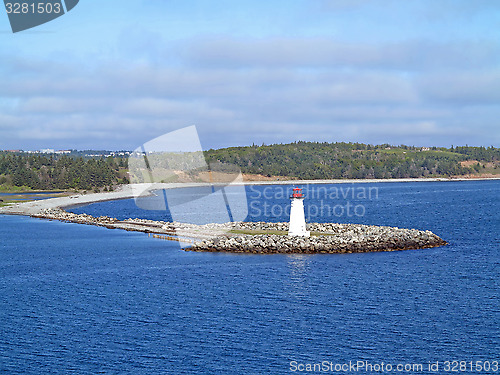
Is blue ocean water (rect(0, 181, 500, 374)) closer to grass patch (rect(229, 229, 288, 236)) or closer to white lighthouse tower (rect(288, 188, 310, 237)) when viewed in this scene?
white lighthouse tower (rect(288, 188, 310, 237))

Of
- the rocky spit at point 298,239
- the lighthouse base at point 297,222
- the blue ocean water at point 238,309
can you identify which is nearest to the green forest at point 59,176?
the rocky spit at point 298,239

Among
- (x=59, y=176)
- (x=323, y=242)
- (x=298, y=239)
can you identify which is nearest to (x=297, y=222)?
(x=298, y=239)

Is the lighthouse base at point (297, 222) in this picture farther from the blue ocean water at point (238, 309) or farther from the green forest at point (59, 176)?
the green forest at point (59, 176)

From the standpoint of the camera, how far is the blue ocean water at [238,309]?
26281 millimetres

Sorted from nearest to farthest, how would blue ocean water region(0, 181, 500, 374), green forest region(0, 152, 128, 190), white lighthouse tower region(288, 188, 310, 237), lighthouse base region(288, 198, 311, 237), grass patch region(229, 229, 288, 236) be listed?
blue ocean water region(0, 181, 500, 374)
white lighthouse tower region(288, 188, 310, 237)
lighthouse base region(288, 198, 311, 237)
grass patch region(229, 229, 288, 236)
green forest region(0, 152, 128, 190)

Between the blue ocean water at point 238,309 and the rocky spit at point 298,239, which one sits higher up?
the rocky spit at point 298,239

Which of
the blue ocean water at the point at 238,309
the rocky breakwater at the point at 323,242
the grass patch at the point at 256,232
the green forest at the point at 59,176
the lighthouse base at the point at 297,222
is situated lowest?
the blue ocean water at the point at 238,309

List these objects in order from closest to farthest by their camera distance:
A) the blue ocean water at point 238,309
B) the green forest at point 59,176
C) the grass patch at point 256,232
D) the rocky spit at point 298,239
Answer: the blue ocean water at point 238,309 < the rocky spit at point 298,239 < the grass patch at point 256,232 < the green forest at point 59,176

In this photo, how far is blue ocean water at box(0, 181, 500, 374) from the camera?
2628cm

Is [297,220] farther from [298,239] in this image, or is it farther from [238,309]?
[238,309]

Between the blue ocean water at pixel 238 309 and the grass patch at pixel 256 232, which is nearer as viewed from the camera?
the blue ocean water at pixel 238 309

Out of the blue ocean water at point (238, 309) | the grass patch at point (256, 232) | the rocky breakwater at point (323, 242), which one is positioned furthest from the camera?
the grass patch at point (256, 232)

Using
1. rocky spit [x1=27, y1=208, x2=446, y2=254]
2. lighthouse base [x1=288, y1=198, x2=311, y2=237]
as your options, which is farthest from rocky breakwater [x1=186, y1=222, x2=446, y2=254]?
lighthouse base [x1=288, y1=198, x2=311, y2=237]

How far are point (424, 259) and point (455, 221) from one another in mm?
36647
